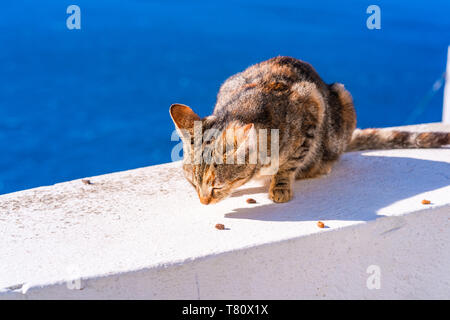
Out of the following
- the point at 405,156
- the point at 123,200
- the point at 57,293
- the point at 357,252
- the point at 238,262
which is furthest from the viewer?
the point at 405,156

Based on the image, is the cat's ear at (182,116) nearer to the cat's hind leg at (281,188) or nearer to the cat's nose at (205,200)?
the cat's nose at (205,200)

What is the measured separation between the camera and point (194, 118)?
78.9 inches

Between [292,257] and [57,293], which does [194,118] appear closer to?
[292,257]

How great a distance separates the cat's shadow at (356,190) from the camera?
1.84m

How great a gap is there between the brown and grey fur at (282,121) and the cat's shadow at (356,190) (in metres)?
0.09

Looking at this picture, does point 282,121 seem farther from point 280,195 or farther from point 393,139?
point 393,139

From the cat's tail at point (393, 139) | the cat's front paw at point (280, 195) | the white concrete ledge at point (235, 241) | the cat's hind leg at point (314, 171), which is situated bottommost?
the white concrete ledge at point (235, 241)

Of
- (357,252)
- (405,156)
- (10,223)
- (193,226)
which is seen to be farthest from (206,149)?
(405,156)

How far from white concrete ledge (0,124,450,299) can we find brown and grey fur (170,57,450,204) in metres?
0.10

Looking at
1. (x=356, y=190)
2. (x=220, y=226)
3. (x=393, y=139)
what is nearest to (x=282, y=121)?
(x=356, y=190)

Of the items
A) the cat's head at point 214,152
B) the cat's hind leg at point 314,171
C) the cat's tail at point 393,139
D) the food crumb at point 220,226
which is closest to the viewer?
the food crumb at point 220,226

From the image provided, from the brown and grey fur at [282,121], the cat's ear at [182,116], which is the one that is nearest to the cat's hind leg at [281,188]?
the brown and grey fur at [282,121]

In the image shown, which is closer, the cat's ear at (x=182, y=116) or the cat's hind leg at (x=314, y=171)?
the cat's ear at (x=182, y=116)

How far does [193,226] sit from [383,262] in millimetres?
697
